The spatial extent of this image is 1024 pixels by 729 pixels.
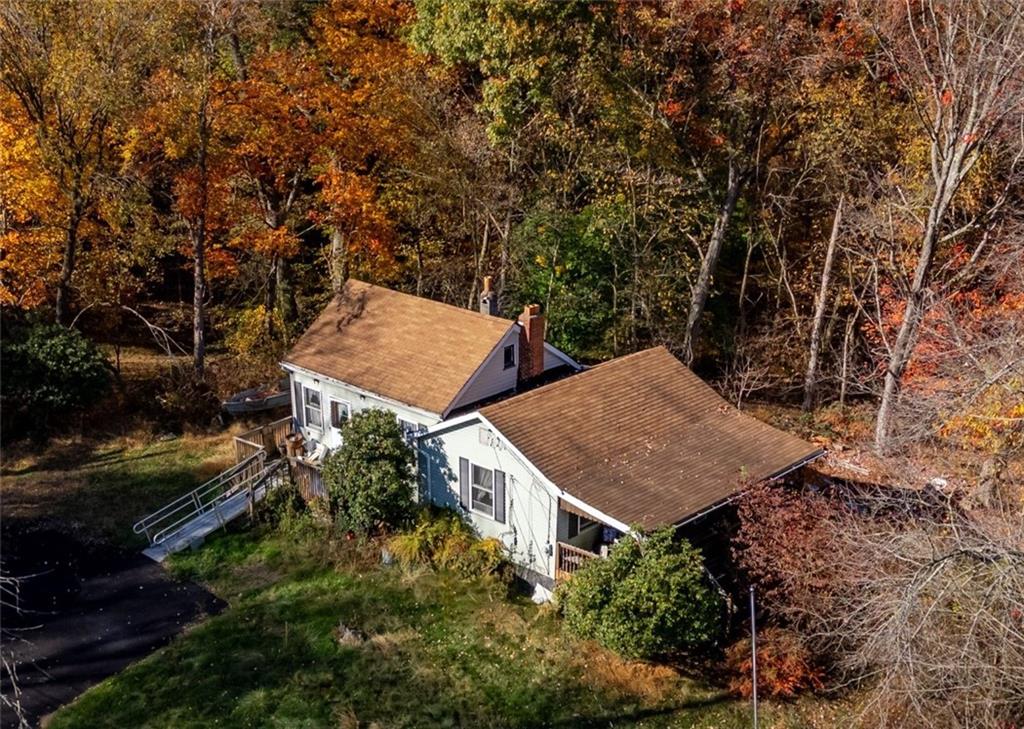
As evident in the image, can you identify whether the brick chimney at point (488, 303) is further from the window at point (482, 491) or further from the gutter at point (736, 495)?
the gutter at point (736, 495)

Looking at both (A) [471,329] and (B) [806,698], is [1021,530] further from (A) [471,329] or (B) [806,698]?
(A) [471,329]

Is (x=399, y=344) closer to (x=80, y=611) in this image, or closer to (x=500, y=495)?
(x=500, y=495)

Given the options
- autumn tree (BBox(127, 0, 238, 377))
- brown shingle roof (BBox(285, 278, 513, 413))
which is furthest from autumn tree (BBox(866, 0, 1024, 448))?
autumn tree (BBox(127, 0, 238, 377))

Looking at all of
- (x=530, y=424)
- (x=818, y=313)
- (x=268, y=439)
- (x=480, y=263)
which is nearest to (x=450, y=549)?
(x=530, y=424)

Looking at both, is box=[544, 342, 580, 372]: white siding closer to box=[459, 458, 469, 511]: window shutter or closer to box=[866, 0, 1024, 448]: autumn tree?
box=[459, 458, 469, 511]: window shutter

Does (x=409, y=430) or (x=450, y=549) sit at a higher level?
(x=409, y=430)
